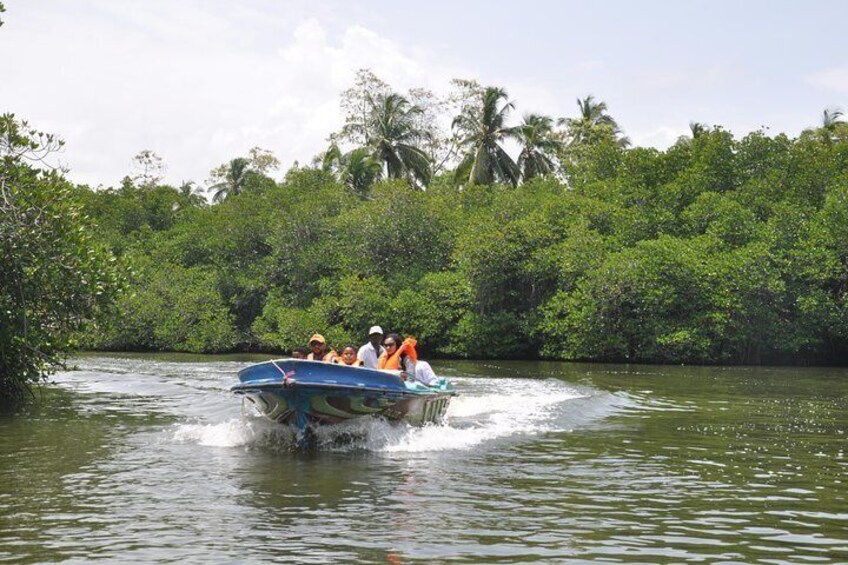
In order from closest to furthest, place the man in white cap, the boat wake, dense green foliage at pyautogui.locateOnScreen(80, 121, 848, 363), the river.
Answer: the river, the boat wake, the man in white cap, dense green foliage at pyautogui.locateOnScreen(80, 121, 848, 363)

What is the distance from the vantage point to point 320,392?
1163cm

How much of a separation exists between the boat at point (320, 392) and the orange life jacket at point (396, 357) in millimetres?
1072

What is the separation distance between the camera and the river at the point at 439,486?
689 cm

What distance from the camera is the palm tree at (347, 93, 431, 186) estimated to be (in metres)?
48.0

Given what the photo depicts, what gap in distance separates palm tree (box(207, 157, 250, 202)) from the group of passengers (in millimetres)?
49577

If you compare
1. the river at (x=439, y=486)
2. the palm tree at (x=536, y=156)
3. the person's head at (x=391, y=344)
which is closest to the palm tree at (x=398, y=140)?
the palm tree at (x=536, y=156)

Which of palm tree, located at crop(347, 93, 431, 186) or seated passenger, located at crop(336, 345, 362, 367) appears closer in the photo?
seated passenger, located at crop(336, 345, 362, 367)

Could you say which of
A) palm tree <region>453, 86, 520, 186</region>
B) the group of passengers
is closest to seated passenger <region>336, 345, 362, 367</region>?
the group of passengers

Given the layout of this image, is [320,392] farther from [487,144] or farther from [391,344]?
[487,144]

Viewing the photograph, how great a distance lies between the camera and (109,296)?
16.0 metres

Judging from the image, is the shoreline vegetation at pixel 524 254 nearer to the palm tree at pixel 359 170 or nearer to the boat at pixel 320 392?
the palm tree at pixel 359 170

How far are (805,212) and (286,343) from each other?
65.9 ft

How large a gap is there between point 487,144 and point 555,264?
521 inches

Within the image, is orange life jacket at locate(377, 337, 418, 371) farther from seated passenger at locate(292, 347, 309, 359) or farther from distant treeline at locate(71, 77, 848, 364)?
distant treeline at locate(71, 77, 848, 364)
